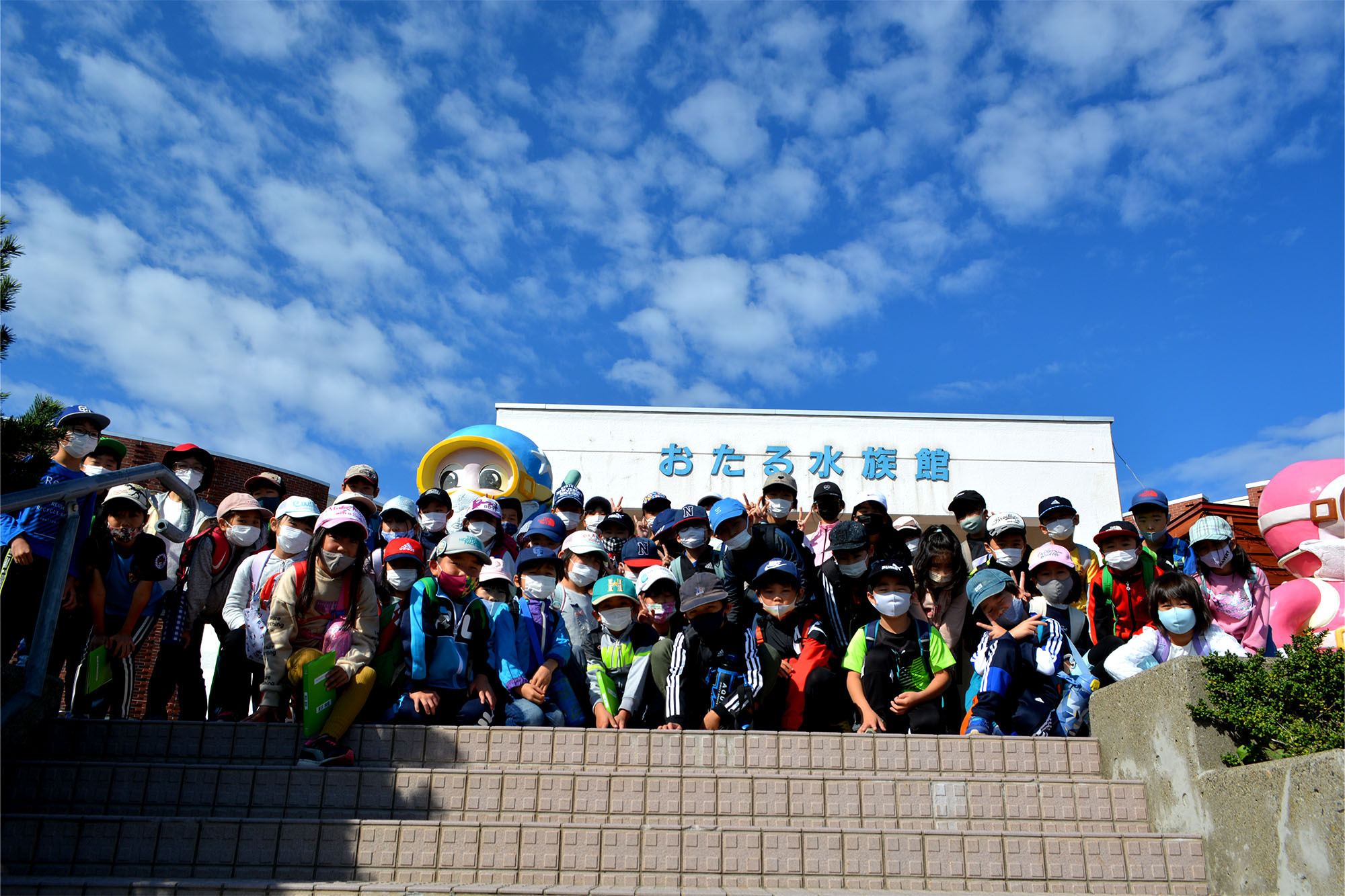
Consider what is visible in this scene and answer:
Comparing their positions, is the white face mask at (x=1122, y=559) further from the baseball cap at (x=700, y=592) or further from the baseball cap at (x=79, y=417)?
the baseball cap at (x=79, y=417)

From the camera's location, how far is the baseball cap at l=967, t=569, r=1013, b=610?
18.8 ft

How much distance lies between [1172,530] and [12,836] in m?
12.5

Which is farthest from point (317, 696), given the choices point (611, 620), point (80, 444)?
point (80, 444)

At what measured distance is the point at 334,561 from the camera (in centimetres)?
507

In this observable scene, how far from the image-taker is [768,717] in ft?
18.0

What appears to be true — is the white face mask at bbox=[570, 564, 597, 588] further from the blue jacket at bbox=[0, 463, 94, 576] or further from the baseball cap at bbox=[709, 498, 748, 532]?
the blue jacket at bbox=[0, 463, 94, 576]

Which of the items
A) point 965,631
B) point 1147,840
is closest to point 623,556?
point 965,631

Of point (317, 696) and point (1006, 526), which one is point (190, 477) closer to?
point (317, 696)

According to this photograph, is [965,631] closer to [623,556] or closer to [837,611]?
[837,611]

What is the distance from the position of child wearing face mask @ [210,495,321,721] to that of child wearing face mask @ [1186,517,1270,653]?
589 cm

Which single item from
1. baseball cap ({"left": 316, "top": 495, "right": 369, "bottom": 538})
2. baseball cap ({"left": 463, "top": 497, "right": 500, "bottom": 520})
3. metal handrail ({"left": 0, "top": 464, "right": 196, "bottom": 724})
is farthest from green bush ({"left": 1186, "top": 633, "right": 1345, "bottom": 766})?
metal handrail ({"left": 0, "top": 464, "right": 196, "bottom": 724})

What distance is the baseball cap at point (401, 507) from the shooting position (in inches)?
284

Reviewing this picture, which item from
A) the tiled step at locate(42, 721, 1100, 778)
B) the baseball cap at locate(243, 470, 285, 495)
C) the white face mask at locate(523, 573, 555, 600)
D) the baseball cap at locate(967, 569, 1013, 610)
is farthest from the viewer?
the baseball cap at locate(243, 470, 285, 495)

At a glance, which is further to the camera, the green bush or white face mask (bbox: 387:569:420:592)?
white face mask (bbox: 387:569:420:592)
